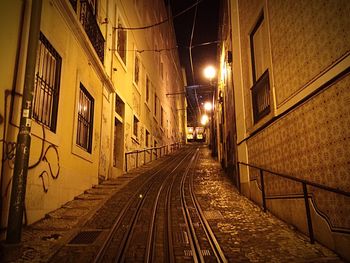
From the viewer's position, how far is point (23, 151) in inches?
155

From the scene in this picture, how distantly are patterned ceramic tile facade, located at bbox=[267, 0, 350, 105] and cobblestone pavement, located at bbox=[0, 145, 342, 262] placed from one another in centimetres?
266

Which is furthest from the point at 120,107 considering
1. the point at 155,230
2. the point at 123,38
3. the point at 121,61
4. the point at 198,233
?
the point at 198,233

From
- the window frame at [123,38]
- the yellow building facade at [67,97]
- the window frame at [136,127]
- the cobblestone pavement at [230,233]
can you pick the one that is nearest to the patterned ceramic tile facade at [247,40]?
the cobblestone pavement at [230,233]

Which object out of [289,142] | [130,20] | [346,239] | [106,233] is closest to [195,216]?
[106,233]

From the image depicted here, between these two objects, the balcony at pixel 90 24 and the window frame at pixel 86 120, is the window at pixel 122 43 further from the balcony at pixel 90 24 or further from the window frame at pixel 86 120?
the window frame at pixel 86 120

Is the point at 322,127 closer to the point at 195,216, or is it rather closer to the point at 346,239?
the point at 346,239

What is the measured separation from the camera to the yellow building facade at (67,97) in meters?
4.77

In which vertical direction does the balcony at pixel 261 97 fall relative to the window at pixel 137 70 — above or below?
below

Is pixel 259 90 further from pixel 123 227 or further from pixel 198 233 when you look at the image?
pixel 123 227

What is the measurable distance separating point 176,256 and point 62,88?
511 centimetres

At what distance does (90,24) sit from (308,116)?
25.8 ft

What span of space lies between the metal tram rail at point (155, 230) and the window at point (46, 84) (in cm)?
282

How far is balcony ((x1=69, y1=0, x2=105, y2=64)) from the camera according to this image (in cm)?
868

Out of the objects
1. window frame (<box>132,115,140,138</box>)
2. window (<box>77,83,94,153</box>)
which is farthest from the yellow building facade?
window frame (<box>132,115,140,138</box>)
